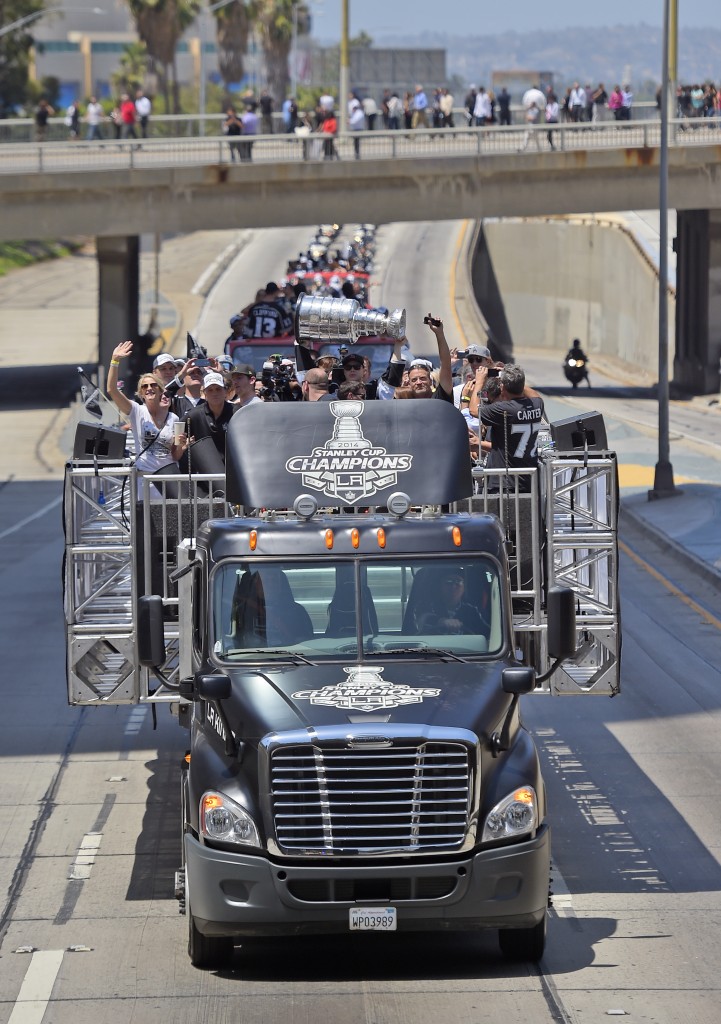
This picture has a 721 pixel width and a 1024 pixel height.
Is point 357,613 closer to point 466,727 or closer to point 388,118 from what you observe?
point 466,727

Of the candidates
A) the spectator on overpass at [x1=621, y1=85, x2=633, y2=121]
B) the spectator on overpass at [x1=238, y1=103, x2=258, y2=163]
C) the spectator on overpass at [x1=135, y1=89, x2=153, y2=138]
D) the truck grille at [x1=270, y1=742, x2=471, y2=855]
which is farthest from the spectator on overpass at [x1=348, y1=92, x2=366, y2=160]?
the truck grille at [x1=270, y1=742, x2=471, y2=855]

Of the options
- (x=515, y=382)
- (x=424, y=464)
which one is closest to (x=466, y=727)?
A: (x=424, y=464)

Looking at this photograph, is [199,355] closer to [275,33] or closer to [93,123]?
[93,123]

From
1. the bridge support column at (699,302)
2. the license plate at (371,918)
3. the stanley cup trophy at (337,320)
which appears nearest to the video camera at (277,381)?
the stanley cup trophy at (337,320)

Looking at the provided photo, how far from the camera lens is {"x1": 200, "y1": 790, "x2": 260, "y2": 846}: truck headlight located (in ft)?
30.7

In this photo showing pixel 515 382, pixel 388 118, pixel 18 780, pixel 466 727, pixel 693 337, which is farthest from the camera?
Answer: pixel 693 337

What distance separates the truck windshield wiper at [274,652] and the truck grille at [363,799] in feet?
2.78

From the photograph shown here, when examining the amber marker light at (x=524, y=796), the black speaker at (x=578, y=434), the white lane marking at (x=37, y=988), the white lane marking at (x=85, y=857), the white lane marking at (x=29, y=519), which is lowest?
the white lane marking at (x=29, y=519)

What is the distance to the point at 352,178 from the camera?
52.3m

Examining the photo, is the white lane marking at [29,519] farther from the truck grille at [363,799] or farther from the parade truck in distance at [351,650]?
the truck grille at [363,799]

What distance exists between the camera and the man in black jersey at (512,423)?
13.3 meters

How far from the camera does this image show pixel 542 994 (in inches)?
376

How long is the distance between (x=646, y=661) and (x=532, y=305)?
8287 centimetres

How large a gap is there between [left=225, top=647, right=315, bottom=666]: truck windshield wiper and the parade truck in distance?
0.05 ft
